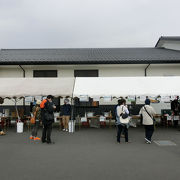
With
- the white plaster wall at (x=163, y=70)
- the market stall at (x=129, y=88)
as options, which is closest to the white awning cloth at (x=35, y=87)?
the market stall at (x=129, y=88)

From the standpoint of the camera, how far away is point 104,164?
A: 168 inches

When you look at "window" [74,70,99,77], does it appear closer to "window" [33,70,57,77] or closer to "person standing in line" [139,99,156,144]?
"window" [33,70,57,77]

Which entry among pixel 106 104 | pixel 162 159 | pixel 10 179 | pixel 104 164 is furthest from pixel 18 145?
pixel 106 104

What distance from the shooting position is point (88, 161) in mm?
4496

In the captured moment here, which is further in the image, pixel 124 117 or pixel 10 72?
pixel 10 72

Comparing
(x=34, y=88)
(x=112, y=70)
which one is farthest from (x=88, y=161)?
(x=112, y=70)

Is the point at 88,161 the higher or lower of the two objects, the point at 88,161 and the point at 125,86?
the lower

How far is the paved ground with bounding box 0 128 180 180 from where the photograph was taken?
3.66 m

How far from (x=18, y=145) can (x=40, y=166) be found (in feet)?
8.01

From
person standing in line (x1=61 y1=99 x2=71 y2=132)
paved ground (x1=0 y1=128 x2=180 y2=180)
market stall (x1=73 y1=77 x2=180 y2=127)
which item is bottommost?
paved ground (x1=0 y1=128 x2=180 y2=180)

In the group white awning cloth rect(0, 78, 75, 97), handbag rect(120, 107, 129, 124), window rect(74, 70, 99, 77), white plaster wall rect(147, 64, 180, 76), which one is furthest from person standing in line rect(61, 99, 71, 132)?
white plaster wall rect(147, 64, 180, 76)

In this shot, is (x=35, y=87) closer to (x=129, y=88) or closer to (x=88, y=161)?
(x=129, y=88)

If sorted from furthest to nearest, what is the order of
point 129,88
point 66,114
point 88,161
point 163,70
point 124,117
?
point 163,70 < point 66,114 < point 129,88 < point 124,117 < point 88,161

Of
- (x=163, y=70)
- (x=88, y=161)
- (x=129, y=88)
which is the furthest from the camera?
(x=163, y=70)
